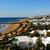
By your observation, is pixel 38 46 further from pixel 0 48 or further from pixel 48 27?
pixel 48 27

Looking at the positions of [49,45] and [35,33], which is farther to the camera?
[35,33]

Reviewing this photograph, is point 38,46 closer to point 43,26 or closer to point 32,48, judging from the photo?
point 32,48

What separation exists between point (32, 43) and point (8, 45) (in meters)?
1.61

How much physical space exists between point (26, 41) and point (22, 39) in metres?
0.44

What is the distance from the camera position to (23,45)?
11742mm

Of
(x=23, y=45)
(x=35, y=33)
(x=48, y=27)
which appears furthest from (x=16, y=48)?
(x=48, y=27)

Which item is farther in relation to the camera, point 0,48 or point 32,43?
point 32,43

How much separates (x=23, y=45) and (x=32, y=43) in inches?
24.7

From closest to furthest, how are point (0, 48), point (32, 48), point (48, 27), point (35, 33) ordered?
point (0, 48), point (32, 48), point (35, 33), point (48, 27)

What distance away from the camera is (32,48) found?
11.5 metres

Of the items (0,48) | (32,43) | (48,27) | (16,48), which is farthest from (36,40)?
(48,27)

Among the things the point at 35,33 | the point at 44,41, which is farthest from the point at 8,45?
the point at 35,33

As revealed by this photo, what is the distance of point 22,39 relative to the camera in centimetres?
1222

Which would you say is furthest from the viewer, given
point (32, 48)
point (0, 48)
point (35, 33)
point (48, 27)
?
point (48, 27)
